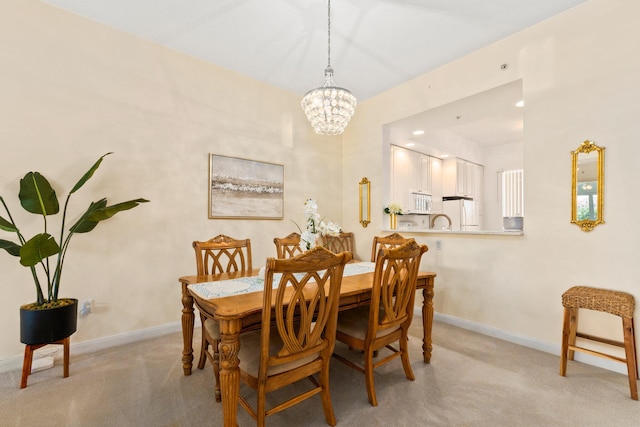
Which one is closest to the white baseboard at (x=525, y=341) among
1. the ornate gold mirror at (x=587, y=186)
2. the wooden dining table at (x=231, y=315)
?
the ornate gold mirror at (x=587, y=186)

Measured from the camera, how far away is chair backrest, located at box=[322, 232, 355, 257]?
14.4 feet

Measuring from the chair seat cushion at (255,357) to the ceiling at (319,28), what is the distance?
106 inches

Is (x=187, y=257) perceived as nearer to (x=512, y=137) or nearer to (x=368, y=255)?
(x=368, y=255)

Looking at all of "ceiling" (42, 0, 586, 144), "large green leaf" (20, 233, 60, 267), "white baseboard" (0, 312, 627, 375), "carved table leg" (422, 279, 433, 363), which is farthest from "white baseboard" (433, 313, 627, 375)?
"large green leaf" (20, 233, 60, 267)

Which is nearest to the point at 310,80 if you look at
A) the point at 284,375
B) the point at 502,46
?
the point at 502,46

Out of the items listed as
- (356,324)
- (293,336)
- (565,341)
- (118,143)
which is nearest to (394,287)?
(356,324)

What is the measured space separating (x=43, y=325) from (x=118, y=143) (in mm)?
1679

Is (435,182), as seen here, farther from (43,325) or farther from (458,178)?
(43,325)

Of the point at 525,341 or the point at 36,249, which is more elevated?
the point at 36,249

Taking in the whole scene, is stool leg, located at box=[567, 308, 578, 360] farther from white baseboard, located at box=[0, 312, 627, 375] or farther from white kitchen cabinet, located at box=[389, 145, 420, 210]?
white kitchen cabinet, located at box=[389, 145, 420, 210]

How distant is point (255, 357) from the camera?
60.8 inches

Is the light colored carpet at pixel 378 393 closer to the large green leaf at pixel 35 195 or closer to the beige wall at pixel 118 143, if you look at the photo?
the beige wall at pixel 118 143

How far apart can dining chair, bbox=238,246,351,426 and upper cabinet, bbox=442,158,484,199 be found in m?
5.31

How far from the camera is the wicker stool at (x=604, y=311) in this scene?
198cm
